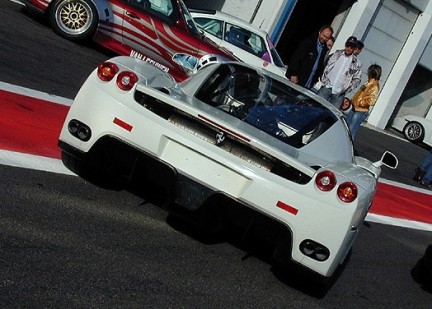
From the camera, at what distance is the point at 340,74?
11.3 metres

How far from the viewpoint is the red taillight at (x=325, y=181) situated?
16.8ft

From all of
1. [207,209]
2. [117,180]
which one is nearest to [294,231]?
[207,209]

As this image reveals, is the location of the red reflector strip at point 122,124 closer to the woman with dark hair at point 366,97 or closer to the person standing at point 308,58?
the person standing at point 308,58

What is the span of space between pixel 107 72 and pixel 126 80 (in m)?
0.20

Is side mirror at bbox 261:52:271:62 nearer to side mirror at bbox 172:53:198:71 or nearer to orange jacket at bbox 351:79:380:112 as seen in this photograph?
orange jacket at bbox 351:79:380:112

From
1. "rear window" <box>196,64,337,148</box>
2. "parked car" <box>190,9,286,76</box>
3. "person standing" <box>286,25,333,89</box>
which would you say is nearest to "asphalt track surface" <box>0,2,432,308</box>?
"rear window" <box>196,64,337,148</box>

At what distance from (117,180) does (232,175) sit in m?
1.30

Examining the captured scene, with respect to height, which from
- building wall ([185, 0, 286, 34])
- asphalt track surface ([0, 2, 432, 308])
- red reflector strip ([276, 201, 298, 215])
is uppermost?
building wall ([185, 0, 286, 34])

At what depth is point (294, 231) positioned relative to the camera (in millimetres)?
5129

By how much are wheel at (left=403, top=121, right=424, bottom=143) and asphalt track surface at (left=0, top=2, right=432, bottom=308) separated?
17.4m

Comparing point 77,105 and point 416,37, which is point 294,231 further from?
point 416,37

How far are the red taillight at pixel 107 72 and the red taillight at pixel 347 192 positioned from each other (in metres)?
1.70

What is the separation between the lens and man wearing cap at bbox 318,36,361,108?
1131cm

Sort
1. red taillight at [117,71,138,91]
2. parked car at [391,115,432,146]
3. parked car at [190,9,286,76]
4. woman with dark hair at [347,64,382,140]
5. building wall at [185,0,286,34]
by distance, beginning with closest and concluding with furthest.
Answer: red taillight at [117,71,138,91] < woman with dark hair at [347,64,382,140] < parked car at [190,9,286,76] < building wall at [185,0,286,34] < parked car at [391,115,432,146]
